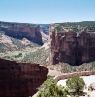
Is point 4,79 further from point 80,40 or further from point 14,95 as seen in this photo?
point 80,40

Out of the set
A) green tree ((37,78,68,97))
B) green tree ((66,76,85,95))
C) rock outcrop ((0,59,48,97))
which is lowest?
rock outcrop ((0,59,48,97))

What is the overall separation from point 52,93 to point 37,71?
51.3 meters

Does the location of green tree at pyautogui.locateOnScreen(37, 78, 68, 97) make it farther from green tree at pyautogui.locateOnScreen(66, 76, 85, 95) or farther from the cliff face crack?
the cliff face crack

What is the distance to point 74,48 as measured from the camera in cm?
11938

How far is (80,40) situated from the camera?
118500 mm

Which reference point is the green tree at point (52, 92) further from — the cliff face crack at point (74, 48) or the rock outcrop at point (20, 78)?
the cliff face crack at point (74, 48)

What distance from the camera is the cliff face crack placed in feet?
388

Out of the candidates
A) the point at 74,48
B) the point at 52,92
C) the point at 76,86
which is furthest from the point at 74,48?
the point at 52,92

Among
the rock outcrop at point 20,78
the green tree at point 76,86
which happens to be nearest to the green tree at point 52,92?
the green tree at point 76,86

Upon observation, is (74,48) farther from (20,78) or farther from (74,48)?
(20,78)

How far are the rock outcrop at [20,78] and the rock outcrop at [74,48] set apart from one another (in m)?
37.7

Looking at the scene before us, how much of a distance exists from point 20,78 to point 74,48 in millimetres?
41573

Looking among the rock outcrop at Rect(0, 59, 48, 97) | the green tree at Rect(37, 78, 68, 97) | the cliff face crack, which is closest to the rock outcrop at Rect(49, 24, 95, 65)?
the cliff face crack

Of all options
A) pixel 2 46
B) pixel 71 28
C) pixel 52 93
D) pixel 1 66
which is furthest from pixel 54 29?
pixel 52 93
